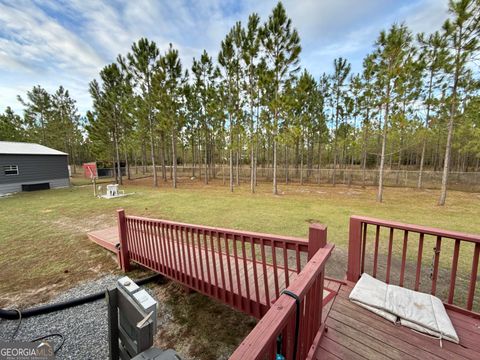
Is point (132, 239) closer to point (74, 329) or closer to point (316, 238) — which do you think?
point (74, 329)

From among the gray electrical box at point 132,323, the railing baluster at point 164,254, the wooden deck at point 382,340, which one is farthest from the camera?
the railing baluster at point 164,254

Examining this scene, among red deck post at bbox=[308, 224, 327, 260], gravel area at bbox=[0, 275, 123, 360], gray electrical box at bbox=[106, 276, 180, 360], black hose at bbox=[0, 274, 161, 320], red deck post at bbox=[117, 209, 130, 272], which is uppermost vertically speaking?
red deck post at bbox=[308, 224, 327, 260]

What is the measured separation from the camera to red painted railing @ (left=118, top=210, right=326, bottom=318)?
168 centimetres

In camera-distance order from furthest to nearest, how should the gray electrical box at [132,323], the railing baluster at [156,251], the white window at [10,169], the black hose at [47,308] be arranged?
the white window at [10,169], the railing baluster at [156,251], the black hose at [47,308], the gray electrical box at [132,323]

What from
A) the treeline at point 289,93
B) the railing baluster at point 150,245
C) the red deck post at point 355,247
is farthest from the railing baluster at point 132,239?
the treeline at point 289,93

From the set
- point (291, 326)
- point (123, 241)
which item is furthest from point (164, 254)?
point (291, 326)

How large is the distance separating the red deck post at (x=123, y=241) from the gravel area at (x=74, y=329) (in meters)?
0.82

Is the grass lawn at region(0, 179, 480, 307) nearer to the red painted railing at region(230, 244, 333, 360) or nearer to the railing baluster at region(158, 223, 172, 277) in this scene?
the railing baluster at region(158, 223, 172, 277)

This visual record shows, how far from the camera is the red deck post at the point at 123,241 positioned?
3617 millimetres

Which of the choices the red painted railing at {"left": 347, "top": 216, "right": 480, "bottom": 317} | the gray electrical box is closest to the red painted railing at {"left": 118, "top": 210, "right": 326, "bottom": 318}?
the red painted railing at {"left": 347, "top": 216, "right": 480, "bottom": 317}

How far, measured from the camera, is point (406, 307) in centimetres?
171

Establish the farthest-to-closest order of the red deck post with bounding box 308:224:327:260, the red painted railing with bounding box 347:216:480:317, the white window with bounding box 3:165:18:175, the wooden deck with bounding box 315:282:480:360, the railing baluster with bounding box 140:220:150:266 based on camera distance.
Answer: the white window with bounding box 3:165:18:175, the railing baluster with bounding box 140:220:150:266, the red painted railing with bounding box 347:216:480:317, the red deck post with bounding box 308:224:327:260, the wooden deck with bounding box 315:282:480:360

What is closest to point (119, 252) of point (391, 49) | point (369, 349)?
point (369, 349)

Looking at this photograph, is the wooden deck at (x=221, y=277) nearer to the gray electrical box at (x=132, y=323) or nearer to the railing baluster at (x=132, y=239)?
the railing baluster at (x=132, y=239)
